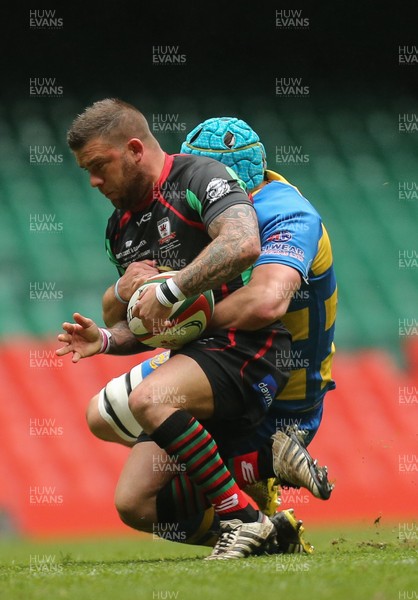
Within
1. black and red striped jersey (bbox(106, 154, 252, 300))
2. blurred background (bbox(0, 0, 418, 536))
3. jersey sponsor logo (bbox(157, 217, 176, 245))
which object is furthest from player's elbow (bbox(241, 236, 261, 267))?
blurred background (bbox(0, 0, 418, 536))

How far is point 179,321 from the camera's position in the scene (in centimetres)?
436

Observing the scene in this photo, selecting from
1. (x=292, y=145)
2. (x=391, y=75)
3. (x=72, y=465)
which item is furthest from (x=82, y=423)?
(x=391, y=75)

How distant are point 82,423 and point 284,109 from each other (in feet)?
11.8

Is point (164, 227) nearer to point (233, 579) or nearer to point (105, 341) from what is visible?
point (105, 341)

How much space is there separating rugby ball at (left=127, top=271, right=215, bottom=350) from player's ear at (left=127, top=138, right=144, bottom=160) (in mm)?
514

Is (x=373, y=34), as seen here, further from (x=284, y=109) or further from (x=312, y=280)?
(x=312, y=280)

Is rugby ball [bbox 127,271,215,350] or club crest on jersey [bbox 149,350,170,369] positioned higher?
rugby ball [bbox 127,271,215,350]

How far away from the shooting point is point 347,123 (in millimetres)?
10117

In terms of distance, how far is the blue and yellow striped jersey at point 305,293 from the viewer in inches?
183

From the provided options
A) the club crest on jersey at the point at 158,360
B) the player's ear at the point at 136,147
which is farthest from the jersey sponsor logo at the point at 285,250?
the club crest on jersey at the point at 158,360

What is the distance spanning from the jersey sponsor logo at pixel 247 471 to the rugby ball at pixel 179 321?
63 cm

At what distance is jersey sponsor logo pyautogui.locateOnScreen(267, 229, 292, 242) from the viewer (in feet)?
15.0

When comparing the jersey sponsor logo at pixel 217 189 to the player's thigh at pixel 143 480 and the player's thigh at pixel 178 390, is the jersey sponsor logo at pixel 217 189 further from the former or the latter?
the player's thigh at pixel 143 480

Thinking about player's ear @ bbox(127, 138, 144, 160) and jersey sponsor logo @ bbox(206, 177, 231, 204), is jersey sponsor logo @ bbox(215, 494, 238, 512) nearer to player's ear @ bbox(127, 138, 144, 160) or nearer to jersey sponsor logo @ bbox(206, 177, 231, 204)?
jersey sponsor logo @ bbox(206, 177, 231, 204)
